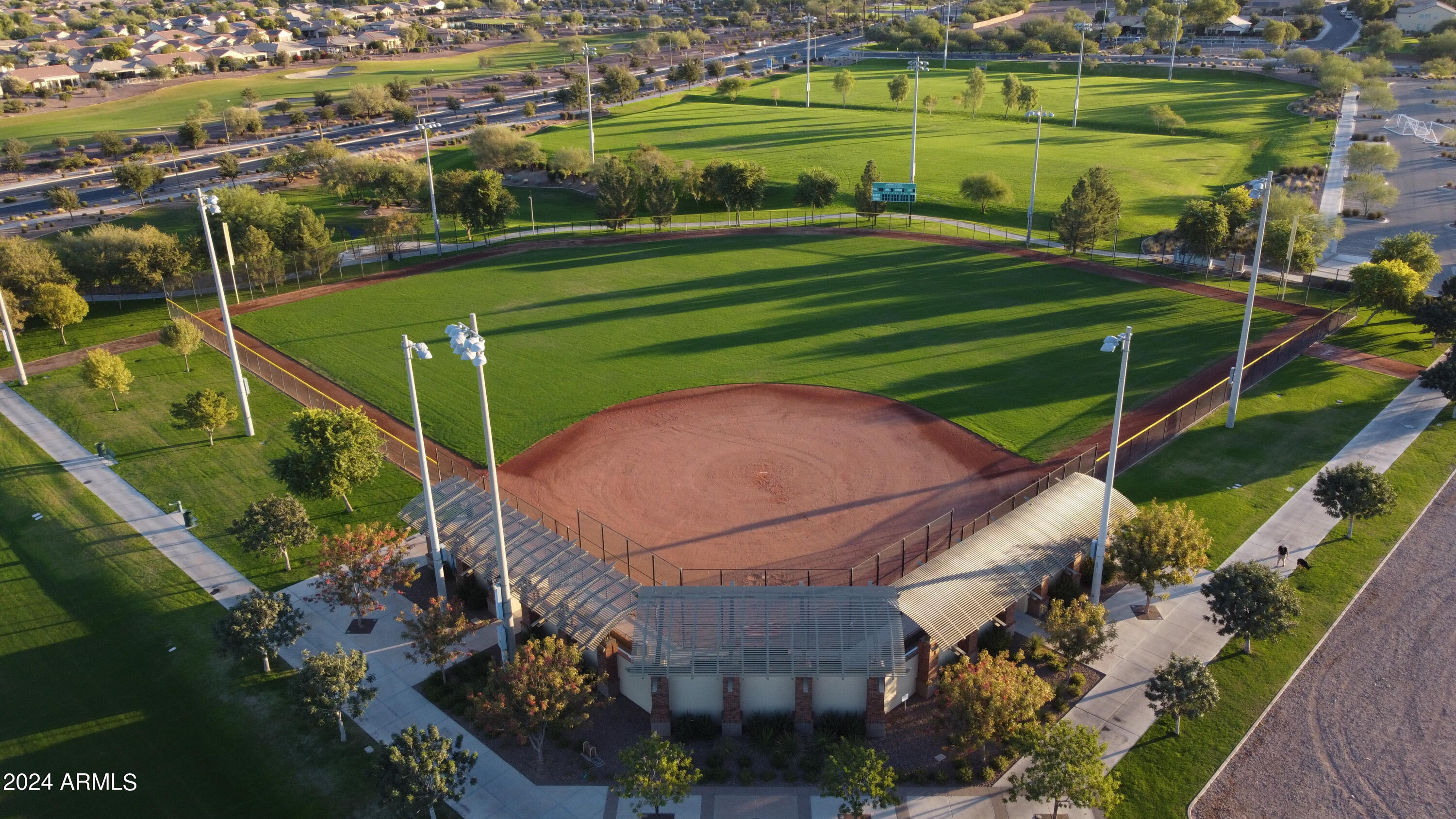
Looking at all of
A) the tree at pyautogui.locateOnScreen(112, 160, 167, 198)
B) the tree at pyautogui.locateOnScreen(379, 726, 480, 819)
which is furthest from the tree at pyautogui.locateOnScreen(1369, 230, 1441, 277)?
the tree at pyautogui.locateOnScreen(112, 160, 167, 198)

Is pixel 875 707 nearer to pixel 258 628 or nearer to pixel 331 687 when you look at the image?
pixel 331 687

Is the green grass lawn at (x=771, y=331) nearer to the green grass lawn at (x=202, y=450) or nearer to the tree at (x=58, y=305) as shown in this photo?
the green grass lawn at (x=202, y=450)

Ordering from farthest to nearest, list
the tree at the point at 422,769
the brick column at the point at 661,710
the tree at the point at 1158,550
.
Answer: the tree at the point at 1158,550 < the brick column at the point at 661,710 < the tree at the point at 422,769

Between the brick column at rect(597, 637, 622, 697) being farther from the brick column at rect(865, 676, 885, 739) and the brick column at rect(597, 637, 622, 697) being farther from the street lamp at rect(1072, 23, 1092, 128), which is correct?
the street lamp at rect(1072, 23, 1092, 128)

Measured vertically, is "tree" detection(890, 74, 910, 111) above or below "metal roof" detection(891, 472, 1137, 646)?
above

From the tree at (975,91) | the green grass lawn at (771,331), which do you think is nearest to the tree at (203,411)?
the green grass lawn at (771,331)

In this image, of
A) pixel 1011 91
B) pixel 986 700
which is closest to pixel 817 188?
pixel 1011 91
